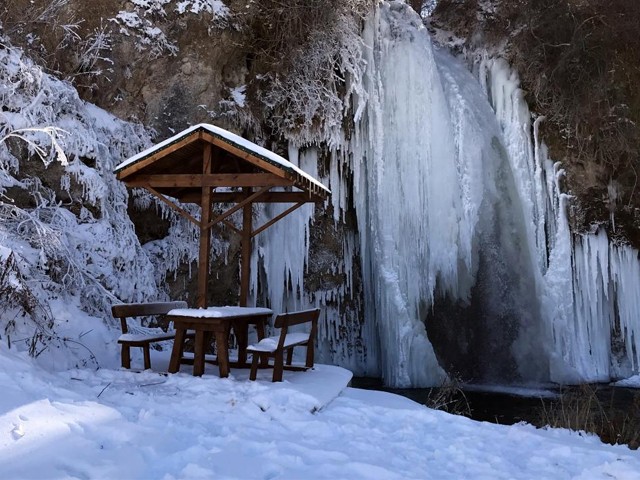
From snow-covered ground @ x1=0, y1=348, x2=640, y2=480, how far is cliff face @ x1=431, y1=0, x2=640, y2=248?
361 inches

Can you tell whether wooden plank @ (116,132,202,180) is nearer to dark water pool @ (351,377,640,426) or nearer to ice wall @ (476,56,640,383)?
dark water pool @ (351,377,640,426)

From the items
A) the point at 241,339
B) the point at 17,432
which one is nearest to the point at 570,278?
the point at 241,339

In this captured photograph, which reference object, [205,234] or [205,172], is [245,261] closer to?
[205,234]

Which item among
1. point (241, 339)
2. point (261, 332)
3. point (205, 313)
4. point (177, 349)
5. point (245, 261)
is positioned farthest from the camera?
point (245, 261)

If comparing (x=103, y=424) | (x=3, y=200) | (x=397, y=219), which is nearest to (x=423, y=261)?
(x=397, y=219)

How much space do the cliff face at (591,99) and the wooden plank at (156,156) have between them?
369 inches

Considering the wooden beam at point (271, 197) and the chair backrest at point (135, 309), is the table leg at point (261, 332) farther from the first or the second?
the wooden beam at point (271, 197)

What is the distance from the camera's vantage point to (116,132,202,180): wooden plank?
6301 millimetres

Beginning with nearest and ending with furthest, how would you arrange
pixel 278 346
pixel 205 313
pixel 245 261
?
pixel 278 346
pixel 205 313
pixel 245 261

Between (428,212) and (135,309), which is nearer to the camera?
(135,309)

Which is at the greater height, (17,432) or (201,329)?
(201,329)

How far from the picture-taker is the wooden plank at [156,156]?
6301 mm

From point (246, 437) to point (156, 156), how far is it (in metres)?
3.64

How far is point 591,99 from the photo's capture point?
41.0 feet
